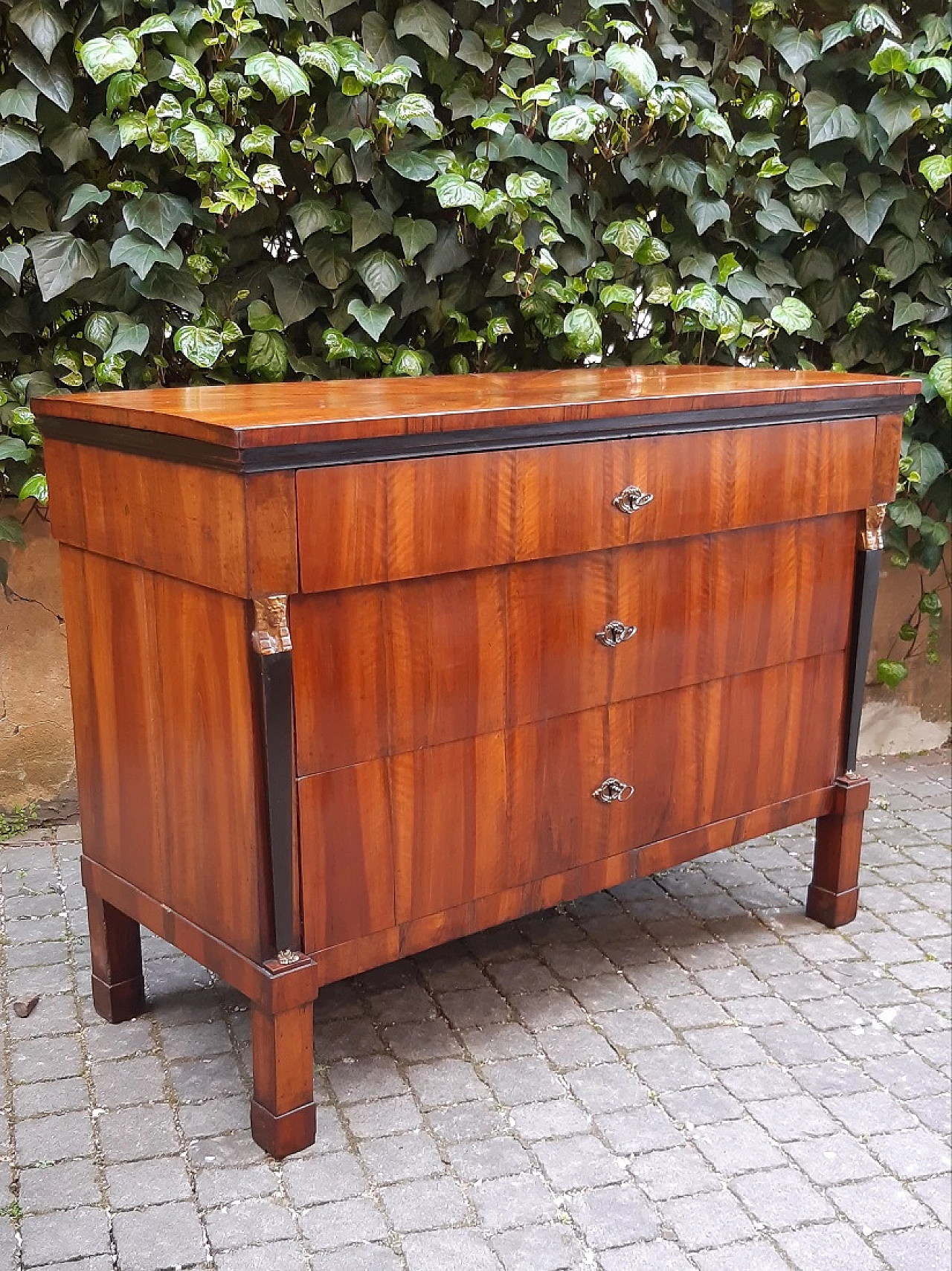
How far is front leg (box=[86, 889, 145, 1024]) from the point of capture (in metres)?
2.54

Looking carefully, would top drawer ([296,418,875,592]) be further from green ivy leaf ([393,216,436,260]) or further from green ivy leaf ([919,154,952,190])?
green ivy leaf ([919,154,952,190])

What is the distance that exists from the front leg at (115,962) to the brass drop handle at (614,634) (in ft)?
3.54

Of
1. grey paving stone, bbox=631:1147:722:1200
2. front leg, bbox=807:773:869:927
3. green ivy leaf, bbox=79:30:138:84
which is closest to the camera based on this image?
grey paving stone, bbox=631:1147:722:1200

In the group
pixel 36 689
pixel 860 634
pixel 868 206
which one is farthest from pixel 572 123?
pixel 36 689

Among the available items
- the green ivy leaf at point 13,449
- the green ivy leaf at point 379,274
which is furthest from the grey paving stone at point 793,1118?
the green ivy leaf at point 13,449

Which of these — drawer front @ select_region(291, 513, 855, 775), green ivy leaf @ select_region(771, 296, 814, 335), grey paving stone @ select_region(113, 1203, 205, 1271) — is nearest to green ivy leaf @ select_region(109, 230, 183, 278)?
drawer front @ select_region(291, 513, 855, 775)

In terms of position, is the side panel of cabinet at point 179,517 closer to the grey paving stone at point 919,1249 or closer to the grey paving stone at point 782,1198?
the grey paving stone at point 782,1198

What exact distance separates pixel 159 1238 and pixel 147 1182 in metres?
0.14

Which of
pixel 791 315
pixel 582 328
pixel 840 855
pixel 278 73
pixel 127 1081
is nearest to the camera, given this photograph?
pixel 127 1081

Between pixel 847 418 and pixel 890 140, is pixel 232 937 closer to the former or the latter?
pixel 847 418

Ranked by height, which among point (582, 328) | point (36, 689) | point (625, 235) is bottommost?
point (36, 689)

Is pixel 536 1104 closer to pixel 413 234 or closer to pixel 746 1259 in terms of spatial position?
pixel 746 1259

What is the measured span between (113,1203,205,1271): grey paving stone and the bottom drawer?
463 millimetres

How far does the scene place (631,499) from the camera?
2.35 m
